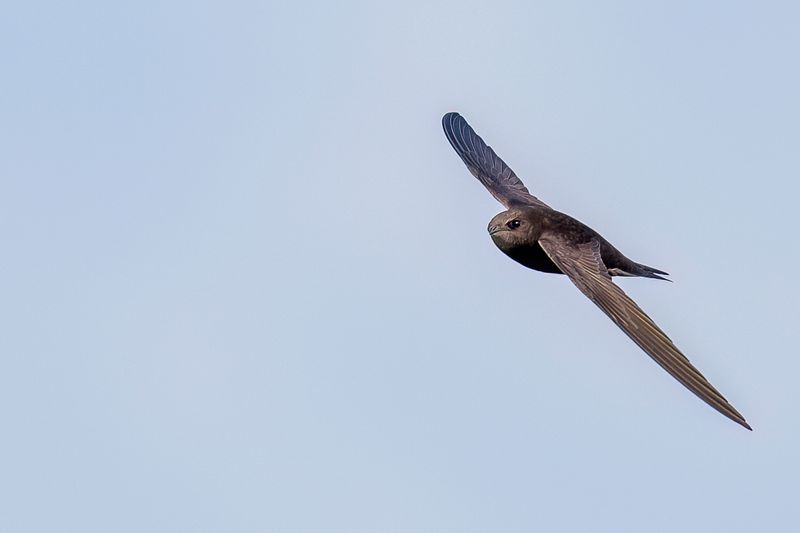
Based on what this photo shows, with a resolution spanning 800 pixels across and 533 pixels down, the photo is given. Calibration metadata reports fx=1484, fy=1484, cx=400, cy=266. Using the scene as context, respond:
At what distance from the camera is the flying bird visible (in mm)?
12848

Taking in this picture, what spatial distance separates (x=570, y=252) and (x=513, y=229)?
2.50 feet

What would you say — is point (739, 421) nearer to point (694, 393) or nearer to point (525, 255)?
point (694, 393)

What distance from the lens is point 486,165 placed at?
18766mm

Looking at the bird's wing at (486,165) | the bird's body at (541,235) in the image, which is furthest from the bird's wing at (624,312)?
the bird's wing at (486,165)

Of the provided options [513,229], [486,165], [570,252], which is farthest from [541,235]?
[486,165]

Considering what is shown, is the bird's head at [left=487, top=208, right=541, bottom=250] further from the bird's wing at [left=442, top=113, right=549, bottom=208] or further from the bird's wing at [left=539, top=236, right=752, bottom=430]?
the bird's wing at [left=442, top=113, right=549, bottom=208]

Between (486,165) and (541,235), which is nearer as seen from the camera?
(541,235)

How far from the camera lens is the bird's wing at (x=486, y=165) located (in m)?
17.8

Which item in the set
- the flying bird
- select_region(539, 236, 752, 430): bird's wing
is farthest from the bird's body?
select_region(539, 236, 752, 430): bird's wing

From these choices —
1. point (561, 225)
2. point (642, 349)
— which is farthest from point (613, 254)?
point (642, 349)

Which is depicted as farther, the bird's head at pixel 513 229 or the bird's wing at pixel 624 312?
the bird's head at pixel 513 229

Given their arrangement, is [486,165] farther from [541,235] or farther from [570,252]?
[570,252]

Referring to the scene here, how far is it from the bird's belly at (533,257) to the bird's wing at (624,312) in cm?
23

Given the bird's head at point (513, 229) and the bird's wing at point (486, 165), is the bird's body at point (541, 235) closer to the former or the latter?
the bird's head at point (513, 229)
